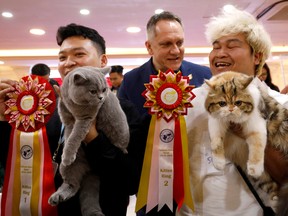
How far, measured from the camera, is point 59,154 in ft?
3.54

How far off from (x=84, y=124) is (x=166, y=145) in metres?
0.32

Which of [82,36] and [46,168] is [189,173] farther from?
[82,36]

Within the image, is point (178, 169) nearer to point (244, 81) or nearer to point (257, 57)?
point (244, 81)

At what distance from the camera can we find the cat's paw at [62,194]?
2.96 ft

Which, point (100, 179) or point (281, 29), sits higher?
point (281, 29)

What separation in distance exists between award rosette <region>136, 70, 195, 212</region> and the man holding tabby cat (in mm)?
60

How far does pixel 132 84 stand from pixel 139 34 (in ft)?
12.7

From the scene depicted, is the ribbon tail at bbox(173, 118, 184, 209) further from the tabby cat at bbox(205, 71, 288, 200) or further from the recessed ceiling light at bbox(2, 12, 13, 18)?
the recessed ceiling light at bbox(2, 12, 13, 18)

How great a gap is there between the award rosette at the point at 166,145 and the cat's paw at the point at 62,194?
0.25 meters

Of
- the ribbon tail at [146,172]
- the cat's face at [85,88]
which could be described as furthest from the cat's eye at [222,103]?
the cat's face at [85,88]

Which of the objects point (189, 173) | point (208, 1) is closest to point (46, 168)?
point (189, 173)

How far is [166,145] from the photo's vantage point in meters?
1.05

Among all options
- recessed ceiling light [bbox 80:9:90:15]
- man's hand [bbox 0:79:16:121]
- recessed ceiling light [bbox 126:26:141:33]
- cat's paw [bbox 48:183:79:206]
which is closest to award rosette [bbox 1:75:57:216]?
man's hand [bbox 0:79:16:121]

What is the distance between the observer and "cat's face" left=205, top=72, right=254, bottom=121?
2.88 feet
